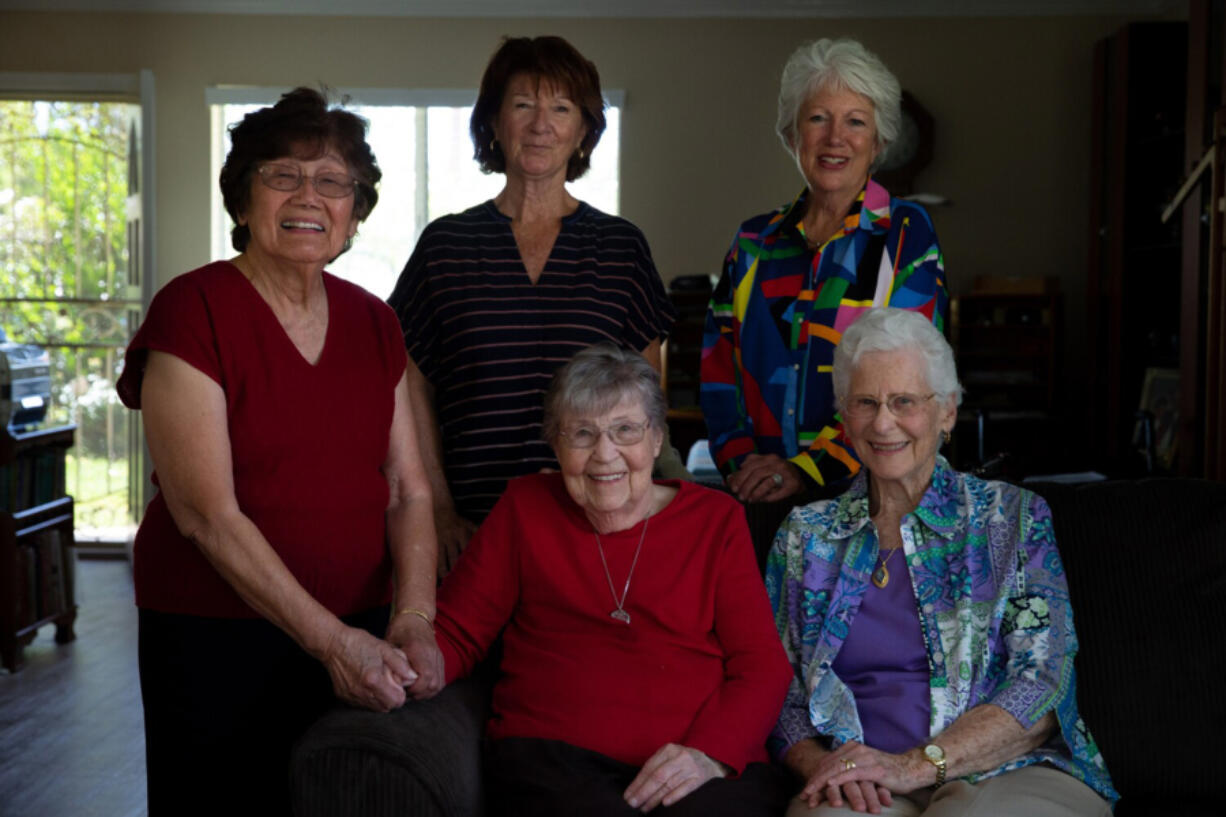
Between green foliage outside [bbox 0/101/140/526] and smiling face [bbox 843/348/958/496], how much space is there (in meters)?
5.41

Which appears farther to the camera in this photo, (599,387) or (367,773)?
(599,387)

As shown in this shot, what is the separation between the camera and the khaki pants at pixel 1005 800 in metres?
1.60

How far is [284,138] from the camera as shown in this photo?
1.64m

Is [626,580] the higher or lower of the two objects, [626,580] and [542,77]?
the lower

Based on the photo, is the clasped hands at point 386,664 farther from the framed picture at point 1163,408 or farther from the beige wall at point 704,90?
the beige wall at point 704,90

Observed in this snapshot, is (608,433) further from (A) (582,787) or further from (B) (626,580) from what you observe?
(A) (582,787)

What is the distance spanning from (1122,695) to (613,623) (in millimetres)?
852

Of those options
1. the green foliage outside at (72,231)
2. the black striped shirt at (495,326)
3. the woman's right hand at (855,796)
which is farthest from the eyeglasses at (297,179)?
the green foliage outside at (72,231)

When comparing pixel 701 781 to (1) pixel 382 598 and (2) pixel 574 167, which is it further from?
(2) pixel 574 167

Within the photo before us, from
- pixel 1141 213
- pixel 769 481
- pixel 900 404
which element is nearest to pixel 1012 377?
pixel 1141 213

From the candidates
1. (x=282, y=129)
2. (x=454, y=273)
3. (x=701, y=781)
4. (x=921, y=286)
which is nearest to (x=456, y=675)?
(x=701, y=781)

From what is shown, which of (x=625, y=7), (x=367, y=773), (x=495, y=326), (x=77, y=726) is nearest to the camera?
(x=367, y=773)

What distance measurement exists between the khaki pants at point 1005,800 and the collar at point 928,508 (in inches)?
14.8

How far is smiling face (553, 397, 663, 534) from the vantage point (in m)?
1.78
